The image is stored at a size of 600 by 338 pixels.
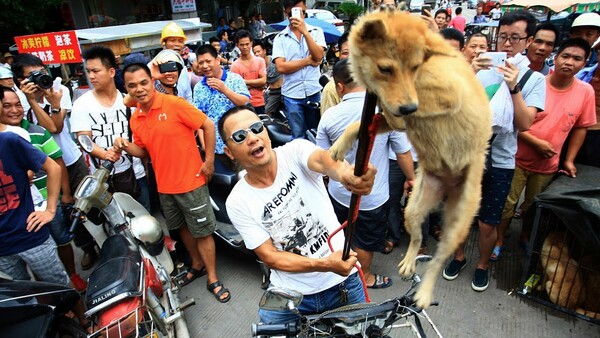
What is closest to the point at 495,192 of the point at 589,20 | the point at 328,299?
the point at 328,299

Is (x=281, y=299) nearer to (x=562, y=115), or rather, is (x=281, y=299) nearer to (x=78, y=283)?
(x=78, y=283)

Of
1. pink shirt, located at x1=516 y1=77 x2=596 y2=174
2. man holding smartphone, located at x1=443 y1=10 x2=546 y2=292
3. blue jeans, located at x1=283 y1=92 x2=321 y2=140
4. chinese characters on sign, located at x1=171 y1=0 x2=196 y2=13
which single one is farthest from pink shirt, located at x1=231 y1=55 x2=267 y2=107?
chinese characters on sign, located at x1=171 y1=0 x2=196 y2=13

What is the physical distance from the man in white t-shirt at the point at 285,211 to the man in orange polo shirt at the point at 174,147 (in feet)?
4.08

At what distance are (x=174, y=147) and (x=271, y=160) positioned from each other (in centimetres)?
156

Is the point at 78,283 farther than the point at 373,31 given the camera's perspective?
Yes

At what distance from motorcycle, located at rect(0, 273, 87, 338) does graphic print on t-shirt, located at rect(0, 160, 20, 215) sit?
1.81 feet

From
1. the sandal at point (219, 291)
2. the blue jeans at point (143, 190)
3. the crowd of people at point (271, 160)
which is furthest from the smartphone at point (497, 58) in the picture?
the blue jeans at point (143, 190)

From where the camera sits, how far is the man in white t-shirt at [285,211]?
2042mm

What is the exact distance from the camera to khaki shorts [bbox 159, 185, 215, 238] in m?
3.45

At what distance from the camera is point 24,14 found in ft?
33.9

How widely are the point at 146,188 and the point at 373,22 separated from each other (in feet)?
12.6

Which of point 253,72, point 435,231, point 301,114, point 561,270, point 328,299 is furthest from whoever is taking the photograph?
point 253,72

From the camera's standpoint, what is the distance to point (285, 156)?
219 centimetres

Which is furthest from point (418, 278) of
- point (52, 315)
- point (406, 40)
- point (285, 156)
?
point (52, 315)
